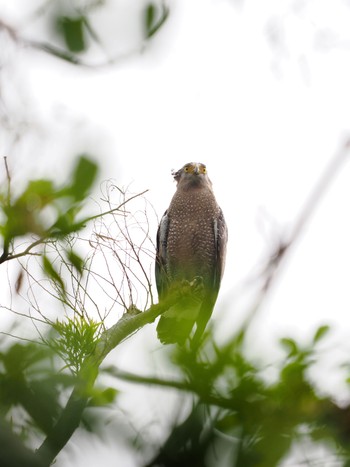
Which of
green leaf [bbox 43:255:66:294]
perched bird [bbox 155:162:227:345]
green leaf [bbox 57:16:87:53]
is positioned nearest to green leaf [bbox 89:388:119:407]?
green leaf [bbox 43:255:66:294]

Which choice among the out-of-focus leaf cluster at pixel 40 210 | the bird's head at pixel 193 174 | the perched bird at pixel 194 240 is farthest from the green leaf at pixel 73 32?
the bird's head at pixel 193 174

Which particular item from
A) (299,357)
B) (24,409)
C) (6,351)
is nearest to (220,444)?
(299,357)

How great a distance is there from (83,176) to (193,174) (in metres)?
6.96

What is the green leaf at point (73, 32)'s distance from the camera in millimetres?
1567

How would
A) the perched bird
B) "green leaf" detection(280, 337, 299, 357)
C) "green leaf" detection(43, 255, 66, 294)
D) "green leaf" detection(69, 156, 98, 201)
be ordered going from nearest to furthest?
"green leaf" detection(280, 337, 299, 357) → "green leaf" detection(69, 156, 98, 201) → "green leaf" detection(43, 255, 66, 294) → the perched bird

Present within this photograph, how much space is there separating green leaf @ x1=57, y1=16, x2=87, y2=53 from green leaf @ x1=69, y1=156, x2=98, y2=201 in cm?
42

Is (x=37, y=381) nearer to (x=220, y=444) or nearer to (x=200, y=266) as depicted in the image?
(x=220, y=444)

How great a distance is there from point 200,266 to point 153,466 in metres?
6.81

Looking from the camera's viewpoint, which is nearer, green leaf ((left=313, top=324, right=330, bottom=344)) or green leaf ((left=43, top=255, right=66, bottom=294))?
green leaf ((left=313, top=324, right=330, bottom=344))

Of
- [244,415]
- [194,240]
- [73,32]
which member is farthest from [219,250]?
[244,415]

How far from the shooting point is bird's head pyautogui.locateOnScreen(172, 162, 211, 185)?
8.14 metres

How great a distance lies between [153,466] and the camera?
0.97m

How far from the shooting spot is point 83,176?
4.09ft

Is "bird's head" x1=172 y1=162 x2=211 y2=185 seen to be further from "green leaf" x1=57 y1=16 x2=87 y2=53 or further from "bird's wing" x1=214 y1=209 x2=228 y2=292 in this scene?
"green leaf" x1=57 y1=16 x2=87 y2=53
